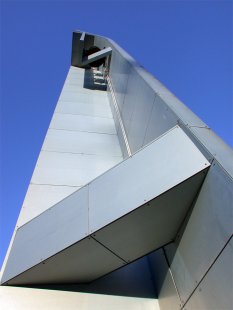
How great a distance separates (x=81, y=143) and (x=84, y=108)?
2915mm

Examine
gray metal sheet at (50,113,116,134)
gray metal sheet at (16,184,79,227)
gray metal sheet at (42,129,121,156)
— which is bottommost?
gray metal sheet at (50,113,116,134)

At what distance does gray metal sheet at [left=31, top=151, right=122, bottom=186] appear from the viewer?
18.2 feet

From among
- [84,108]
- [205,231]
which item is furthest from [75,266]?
[84,108]

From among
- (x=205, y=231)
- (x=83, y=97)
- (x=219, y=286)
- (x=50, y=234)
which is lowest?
(x=83, y=97)

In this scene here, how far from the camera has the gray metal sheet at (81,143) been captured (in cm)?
681

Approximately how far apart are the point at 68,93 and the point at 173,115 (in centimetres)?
825

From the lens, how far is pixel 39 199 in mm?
4949

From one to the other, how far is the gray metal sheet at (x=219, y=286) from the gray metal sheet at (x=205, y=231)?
0.07 m

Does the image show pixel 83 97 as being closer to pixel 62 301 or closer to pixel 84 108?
pixel 84 108

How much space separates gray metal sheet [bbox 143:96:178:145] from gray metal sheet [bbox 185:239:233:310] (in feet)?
5.68

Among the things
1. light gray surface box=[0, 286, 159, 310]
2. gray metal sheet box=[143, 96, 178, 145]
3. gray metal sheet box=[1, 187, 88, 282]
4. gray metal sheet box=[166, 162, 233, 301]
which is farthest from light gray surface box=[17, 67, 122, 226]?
gray metal sheet box=[166, 162, 233, 301]

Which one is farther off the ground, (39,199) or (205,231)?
(205,231)

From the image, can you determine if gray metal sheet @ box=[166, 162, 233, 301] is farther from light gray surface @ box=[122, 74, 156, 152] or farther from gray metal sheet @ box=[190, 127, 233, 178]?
light gray surface @ box=[122, 74, 156, 152]

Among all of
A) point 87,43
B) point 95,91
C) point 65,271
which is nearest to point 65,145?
point 65,271
